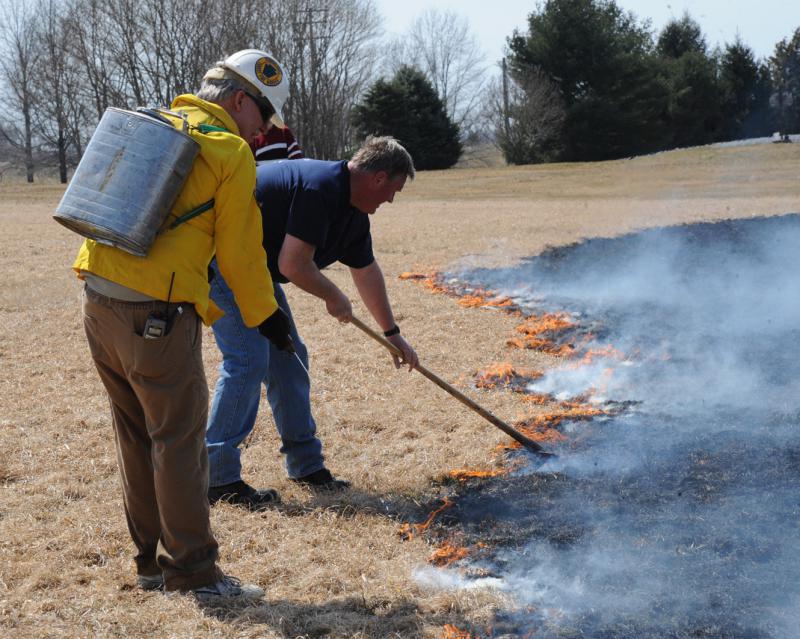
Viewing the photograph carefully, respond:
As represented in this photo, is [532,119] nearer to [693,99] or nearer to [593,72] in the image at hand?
[593,72]

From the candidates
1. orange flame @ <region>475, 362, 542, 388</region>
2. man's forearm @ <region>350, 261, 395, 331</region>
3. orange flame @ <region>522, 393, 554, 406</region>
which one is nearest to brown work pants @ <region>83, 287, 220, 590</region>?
man's forearm @ <region>350, 261, 395, 331</region>

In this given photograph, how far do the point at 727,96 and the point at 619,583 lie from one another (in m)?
39.0

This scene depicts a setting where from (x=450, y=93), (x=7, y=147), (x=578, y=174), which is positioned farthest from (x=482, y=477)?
(x=450, y=93)

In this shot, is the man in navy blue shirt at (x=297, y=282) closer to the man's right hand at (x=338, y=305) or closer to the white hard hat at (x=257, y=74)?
the man's right hand at (x=338, y=305)

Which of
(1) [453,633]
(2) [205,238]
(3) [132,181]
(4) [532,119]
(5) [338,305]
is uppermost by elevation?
(4) [532,119]

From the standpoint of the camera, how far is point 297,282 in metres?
3.48

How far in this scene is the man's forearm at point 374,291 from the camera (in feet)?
12.9

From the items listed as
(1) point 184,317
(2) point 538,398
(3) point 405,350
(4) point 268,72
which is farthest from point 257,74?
(2) point 538,398

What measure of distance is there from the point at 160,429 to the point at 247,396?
0.94 meters

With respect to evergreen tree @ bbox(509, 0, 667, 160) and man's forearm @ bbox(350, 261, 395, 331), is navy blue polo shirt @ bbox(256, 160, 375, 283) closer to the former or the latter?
man's forearm @ bbox(350, 261, 395, 331)

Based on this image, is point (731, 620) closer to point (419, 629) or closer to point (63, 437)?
point (419, 629)

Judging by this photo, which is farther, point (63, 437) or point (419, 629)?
point (63, 437)

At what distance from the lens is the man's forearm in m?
3.94

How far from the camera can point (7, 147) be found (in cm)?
4809
